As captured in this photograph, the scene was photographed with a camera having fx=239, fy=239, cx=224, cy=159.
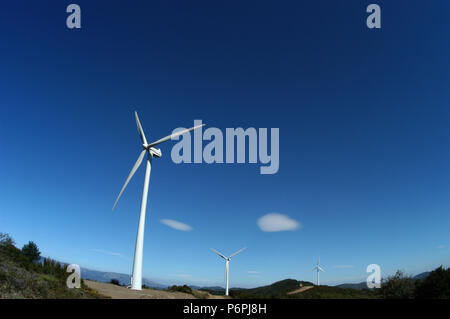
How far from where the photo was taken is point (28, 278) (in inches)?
934

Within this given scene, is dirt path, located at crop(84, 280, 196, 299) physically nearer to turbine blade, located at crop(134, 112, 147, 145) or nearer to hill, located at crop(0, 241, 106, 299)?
hill, located at crop(0, 241, 106, 299)

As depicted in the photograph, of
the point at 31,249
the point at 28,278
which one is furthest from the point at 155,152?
the point at 31,249

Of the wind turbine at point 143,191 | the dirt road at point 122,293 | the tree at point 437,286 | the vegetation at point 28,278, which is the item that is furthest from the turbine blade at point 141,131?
the tree at point 437,286

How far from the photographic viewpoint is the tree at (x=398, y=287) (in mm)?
57966

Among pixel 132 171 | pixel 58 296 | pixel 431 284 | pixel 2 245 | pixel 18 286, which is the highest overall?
pixel 132 171

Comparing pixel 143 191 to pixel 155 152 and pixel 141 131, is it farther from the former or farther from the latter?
pixel 141 131

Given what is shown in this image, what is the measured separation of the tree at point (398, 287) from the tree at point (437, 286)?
479 cm

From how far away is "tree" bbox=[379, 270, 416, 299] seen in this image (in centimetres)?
5797

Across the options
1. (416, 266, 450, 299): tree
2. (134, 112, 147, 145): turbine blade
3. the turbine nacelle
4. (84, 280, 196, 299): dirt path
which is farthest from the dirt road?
(416, 266, 450, 299): tree
